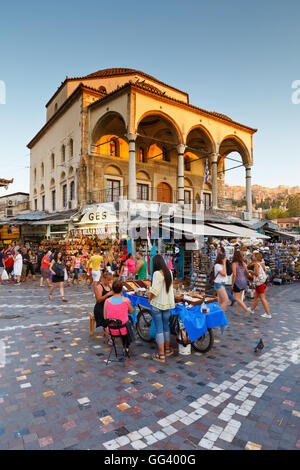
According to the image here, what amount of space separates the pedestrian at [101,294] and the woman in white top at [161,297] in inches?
43.0

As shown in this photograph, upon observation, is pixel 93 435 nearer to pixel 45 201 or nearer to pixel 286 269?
pixel 286 269

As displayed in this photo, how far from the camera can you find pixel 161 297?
15.1 feet

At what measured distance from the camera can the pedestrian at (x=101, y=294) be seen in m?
5.32

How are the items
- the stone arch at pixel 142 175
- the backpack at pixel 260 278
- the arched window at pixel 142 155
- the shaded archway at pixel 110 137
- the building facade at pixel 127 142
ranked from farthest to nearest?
1. the arched window at pixel 142 155
2. the stone arch at pixel 142 175
3. the shaded archway at pixel 110 137
4. the building facade at pixel 127 142
5. the backpack at pixel 260 278

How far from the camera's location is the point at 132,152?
16312 mm

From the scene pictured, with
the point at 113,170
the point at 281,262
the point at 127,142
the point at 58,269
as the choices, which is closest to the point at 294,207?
the point at 127,142

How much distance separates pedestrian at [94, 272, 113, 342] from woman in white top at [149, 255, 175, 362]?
3.58 ft

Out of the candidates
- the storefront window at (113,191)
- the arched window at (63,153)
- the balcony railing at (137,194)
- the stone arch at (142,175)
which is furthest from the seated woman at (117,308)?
the arched window at (63,153)

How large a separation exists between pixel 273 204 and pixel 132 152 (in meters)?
142

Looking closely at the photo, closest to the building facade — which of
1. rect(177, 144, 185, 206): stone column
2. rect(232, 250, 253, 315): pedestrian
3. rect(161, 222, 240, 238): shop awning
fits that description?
rect(177, 144, 185, 206): stone column

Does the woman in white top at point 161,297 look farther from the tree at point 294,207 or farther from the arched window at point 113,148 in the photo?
the tree at point 294,207

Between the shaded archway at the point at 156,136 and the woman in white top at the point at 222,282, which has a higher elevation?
the shaded archway at the point at 156,136

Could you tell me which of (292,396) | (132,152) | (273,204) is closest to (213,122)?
(132,152)

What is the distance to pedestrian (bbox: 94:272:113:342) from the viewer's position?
5320 millimetres
